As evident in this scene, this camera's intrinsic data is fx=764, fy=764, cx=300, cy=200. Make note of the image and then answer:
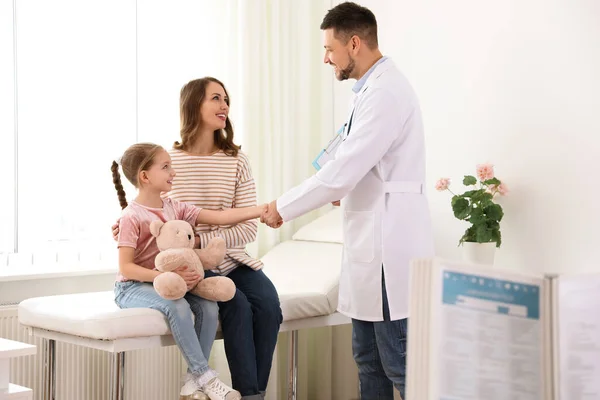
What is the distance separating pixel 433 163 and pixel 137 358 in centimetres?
145

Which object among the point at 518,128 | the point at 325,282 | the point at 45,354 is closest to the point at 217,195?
the point at 325,282

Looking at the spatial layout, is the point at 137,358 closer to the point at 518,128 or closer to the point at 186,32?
the point at 186,32

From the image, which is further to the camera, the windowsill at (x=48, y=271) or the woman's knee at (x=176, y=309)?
the windowsill at (x=48, y=271)

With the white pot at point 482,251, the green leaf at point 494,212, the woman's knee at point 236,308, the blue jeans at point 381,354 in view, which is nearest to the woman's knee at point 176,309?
the woman's knee at point 236,308

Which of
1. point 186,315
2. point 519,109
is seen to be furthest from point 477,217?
point 186,315

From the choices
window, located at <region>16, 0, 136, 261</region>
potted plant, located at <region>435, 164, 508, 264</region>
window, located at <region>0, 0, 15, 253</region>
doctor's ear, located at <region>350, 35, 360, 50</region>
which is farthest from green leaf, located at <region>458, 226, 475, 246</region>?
window, located at <region>0, 0, 15, 253</region>

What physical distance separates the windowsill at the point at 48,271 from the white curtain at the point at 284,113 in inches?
23.6

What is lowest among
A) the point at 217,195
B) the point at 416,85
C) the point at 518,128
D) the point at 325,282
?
the point at 325,282

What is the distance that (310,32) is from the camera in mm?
3664

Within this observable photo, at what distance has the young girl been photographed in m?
2.22

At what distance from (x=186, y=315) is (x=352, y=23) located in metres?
1.00

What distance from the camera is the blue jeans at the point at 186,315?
7.28 ft

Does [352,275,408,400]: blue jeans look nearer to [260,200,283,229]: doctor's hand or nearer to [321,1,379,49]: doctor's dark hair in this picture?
[260,200,283,229]: doctor's hand

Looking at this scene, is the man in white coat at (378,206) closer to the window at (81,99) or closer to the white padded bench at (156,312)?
the white padded bench at (156,312)
